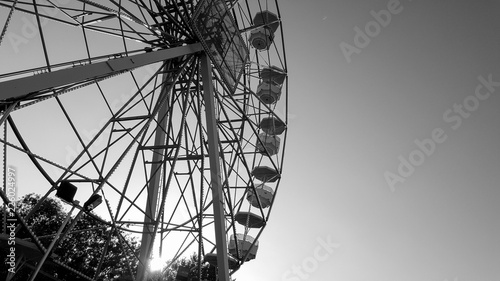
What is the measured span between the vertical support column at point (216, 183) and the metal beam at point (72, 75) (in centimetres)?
120

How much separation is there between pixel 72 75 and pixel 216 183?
329cm

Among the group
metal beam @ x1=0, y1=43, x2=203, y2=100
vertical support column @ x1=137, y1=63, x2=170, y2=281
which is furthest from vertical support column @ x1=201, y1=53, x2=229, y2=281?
metal beam @ x1=0, y1=43, x2=203, y2=100

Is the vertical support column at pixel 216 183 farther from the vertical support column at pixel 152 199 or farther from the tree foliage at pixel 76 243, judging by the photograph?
the tree foliage at pixel 76 243

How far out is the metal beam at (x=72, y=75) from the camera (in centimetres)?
385

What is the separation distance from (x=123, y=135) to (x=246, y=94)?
16.9ft

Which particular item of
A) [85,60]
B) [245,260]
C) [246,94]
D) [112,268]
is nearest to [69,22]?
[85,60]

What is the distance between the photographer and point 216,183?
7.21m

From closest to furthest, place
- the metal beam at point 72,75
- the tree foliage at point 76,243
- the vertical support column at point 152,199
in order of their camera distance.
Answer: the metal beam at point 72,75 < the vertical support column at point 152,199 < the tree foliage at point 76,243

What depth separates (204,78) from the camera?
858 cm

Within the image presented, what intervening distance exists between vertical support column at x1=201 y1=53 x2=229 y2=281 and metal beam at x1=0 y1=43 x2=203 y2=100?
3.93 feet

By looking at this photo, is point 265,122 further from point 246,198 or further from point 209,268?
point 209,268

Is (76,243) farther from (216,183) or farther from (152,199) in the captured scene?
(216,183)

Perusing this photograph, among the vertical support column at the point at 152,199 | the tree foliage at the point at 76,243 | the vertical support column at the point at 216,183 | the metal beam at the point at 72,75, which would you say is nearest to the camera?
the metal beam at the point at 72,75

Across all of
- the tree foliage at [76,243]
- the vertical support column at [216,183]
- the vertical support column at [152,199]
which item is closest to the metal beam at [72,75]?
the vertical support column at [216,183]
